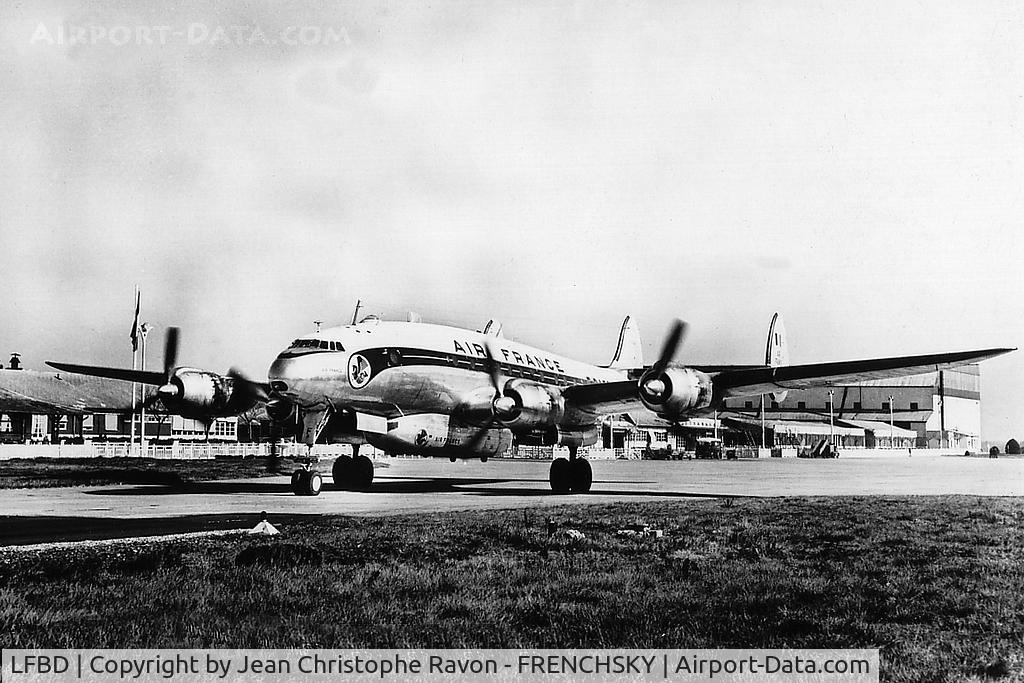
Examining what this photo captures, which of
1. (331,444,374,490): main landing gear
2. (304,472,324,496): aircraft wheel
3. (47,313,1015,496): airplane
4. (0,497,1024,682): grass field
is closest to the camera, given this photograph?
(0,497,1024,682): grass field

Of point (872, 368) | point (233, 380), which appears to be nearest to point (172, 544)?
point (233, 380)

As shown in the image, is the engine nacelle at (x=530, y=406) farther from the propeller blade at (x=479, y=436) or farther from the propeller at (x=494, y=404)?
the propeller blade at (x=479, y=436)

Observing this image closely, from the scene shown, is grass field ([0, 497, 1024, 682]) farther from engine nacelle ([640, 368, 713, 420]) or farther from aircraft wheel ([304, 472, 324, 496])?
aircraft wheel ([304, 472, 324, 496])

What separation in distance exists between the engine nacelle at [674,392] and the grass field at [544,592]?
7325 mm

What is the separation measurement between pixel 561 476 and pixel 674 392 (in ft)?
15.9

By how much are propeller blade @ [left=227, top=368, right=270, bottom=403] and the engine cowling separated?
5 centimetres

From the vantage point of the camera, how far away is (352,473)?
75.3 ft

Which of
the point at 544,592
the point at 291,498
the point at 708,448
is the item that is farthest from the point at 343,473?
the point at 708,448

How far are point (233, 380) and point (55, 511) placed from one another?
4.93 m

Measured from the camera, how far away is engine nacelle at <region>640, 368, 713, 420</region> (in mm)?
20625

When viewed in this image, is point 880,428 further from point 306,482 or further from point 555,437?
point 306,482

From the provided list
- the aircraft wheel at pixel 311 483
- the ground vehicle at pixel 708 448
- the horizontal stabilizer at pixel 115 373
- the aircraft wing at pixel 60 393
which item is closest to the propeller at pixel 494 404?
the aircraft wheel at pixel 311 483

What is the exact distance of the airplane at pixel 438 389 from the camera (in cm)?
1966

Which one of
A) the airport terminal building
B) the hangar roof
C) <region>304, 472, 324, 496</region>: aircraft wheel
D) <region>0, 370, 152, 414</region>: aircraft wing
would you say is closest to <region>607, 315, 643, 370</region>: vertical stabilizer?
<region>304, 472, 324, 496</region>: aircraft wheel
